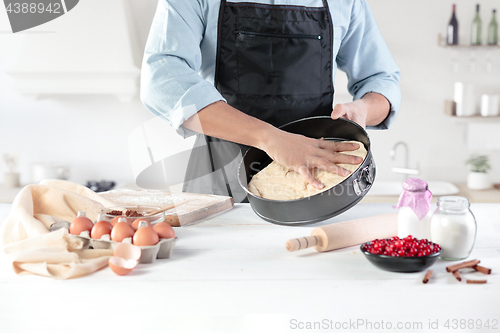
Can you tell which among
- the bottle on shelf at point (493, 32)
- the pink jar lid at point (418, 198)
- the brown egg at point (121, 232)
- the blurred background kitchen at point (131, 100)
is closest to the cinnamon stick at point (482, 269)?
the pink jar lid at point (418, 198)

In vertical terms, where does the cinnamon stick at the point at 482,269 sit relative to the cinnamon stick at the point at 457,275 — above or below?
below

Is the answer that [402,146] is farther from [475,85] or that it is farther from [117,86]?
[117,86]

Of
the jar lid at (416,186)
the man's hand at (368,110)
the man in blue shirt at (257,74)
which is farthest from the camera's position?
the man's hand at (368,110)

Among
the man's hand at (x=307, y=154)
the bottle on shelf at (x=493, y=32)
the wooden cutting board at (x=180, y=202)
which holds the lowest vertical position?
the wooden cutting board at (x=180, y=202)

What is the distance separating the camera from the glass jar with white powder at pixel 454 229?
780mm

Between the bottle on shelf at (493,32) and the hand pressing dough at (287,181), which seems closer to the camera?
the hand pressing dough at (287,181)

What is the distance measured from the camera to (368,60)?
4.74ft

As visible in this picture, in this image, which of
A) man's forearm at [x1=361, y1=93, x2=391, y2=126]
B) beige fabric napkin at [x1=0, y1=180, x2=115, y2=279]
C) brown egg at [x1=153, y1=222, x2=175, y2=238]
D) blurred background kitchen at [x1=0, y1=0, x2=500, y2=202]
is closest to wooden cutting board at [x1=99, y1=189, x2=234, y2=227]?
beige fabric napkin at [x1=0, y1=180, x2=115, y2=279]

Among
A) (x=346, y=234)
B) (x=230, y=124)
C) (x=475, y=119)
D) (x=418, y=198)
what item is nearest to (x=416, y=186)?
(x=418, y=198)

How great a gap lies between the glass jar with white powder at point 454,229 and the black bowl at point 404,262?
0.21 feet

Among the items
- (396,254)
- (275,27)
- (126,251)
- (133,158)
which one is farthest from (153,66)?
(133,158)

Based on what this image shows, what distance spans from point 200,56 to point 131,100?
197 cm

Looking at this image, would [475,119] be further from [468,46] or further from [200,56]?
[200,56]

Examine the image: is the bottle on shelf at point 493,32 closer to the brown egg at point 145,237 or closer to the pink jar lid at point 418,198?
the pink jar lid at point 418,198
